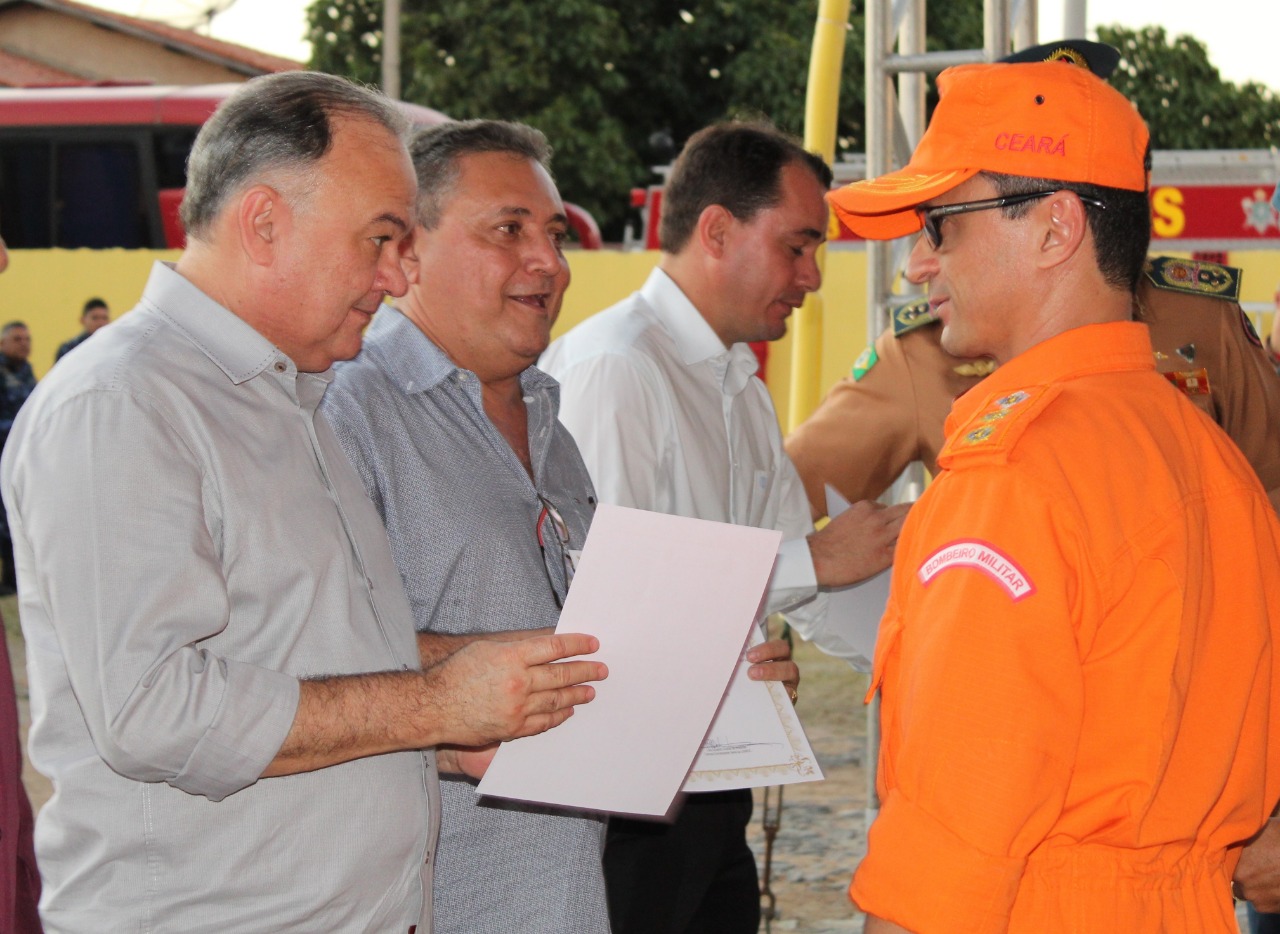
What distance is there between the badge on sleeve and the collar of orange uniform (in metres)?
0.20

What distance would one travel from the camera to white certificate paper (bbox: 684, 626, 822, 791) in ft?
7.73

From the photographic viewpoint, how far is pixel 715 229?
3334 mm

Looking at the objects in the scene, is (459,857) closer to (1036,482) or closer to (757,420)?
(1036,482)

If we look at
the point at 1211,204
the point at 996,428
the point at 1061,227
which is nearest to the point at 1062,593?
the point at 996,428

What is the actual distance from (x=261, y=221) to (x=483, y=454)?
2.21 ft

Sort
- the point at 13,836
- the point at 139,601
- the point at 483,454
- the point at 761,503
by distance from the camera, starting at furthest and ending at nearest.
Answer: the point at 761,503 < the point at 483,454 < the point at 13,836 < the point at 139,601

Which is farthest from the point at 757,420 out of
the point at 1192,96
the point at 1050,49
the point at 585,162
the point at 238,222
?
the point at 1192,96

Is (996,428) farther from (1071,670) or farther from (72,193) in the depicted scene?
(72,193)

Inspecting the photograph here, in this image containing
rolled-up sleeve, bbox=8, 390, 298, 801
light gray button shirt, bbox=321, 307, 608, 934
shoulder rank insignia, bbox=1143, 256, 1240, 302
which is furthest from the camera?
shoulder rank insignia, bbox=1143, 256, 1240, 302

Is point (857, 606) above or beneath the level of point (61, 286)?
beneath

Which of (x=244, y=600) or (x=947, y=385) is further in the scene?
(x=947, y=385)

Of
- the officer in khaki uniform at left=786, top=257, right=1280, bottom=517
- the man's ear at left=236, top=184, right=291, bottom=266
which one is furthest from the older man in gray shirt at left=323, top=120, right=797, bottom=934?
the officer in khaki uniform at left=786, top=257, right=1280, bottom=517

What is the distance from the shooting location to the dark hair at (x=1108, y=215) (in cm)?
164

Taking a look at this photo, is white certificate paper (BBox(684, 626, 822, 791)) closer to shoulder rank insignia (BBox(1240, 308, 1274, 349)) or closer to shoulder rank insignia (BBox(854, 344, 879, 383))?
shoulder rank insignia (BBox(854, 344, 879, 383))
